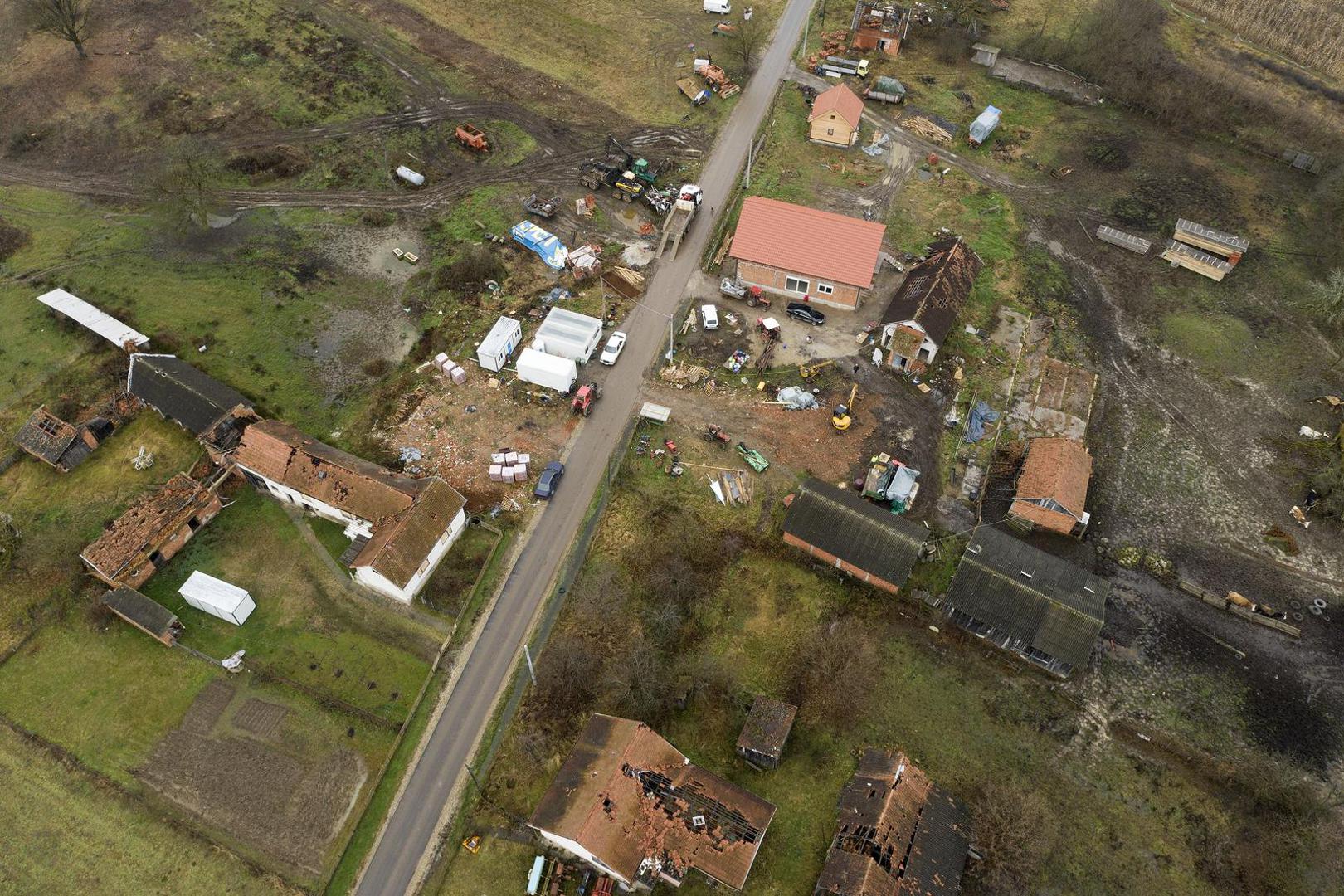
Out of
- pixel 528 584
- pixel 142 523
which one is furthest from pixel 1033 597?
pixel 142 523

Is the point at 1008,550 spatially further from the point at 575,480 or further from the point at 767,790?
the point at 575,480

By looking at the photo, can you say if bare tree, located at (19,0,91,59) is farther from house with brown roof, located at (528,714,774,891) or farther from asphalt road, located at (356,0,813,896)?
house with brown roof, located at (528,714,774,891)

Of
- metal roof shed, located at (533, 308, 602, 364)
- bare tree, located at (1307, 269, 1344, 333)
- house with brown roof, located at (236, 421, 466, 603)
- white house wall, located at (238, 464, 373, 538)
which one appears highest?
bare tree, located at (1307, 269, 1344, 333)

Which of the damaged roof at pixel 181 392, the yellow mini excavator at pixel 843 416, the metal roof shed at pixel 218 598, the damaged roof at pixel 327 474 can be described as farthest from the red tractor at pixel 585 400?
the metal roof shed at pixel 218 598

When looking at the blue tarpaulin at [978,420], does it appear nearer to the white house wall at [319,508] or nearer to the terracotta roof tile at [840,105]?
the terracotta roof tile at [840,105]

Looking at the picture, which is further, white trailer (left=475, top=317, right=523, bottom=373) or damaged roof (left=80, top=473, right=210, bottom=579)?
white trailer (left=475, top=317, right=523, bottom=373)

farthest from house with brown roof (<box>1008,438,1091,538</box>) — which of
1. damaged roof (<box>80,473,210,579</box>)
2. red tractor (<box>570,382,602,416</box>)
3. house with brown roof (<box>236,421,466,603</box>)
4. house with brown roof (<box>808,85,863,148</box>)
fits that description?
→ damaged roof (<box>80,473,210,579</box>)

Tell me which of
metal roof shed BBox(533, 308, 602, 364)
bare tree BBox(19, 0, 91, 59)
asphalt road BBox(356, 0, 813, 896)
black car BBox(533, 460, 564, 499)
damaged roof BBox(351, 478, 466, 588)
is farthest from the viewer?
bare tree BBox(19, 0, 91, 59)
